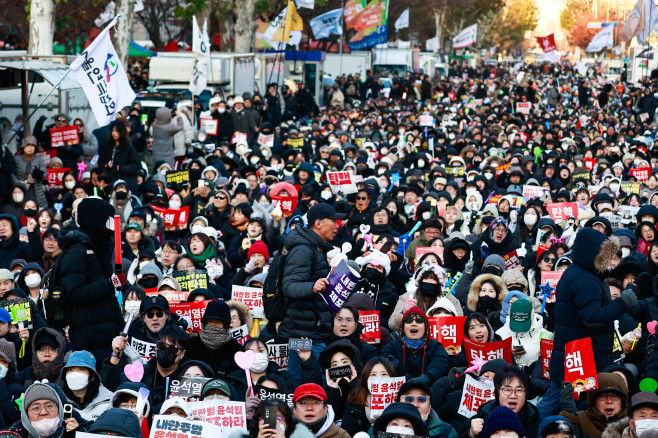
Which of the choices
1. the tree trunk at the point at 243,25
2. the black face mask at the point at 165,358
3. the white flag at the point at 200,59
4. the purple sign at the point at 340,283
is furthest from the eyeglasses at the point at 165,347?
the tree trunk at the point at 243,25

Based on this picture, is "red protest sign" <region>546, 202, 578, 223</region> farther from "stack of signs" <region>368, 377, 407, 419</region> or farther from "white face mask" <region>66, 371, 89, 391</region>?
"white face mask" <region>66, 371, 89, 391</region>

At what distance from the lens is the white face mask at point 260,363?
25.7ft

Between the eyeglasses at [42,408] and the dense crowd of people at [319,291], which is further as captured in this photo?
the dense crowd of people at [319,291]

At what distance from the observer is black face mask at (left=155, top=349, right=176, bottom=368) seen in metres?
7.75

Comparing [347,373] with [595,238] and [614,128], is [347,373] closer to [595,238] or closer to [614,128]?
[595,238]

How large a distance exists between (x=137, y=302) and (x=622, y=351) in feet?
12.5

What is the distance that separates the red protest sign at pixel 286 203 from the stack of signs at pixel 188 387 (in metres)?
7.23

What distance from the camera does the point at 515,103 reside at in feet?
111

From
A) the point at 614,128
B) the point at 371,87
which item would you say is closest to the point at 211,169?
the point at 614,128

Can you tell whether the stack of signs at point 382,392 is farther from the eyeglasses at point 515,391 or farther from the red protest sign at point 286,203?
the red protest sign at point 286,203

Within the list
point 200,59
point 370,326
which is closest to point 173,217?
point 370,326

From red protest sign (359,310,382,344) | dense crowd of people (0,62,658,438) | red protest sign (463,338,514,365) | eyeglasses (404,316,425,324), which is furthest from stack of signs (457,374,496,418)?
red protest sign (359,310,382,344)

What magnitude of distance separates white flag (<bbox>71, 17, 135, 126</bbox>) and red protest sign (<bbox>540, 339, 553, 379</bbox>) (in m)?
8.42

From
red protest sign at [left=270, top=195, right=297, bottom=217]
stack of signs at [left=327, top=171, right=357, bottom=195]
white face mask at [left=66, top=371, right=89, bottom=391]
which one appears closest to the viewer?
white face mask at [left=66, top=371, right=89, bottom=391]
